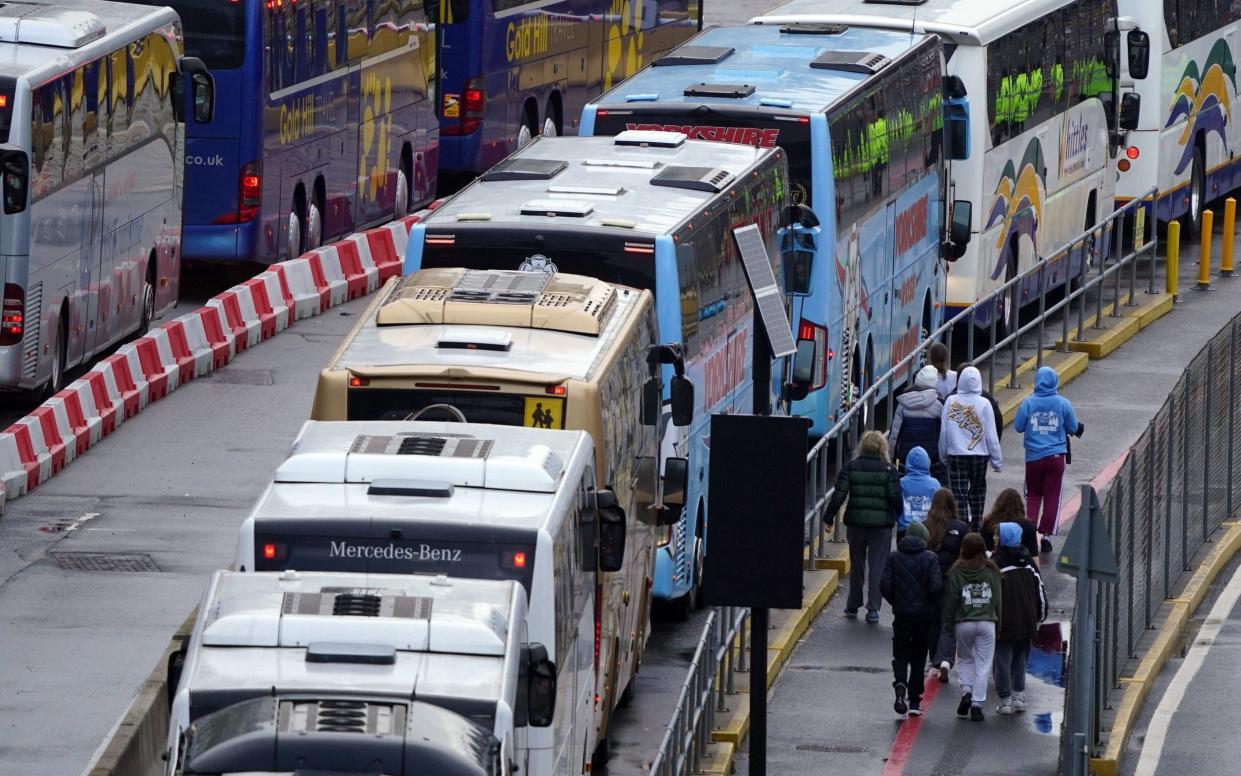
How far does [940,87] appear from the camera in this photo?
1085 inches

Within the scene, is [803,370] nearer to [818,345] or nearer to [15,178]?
[818,345]

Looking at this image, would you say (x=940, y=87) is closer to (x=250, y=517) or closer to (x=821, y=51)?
(x=821, y=51)

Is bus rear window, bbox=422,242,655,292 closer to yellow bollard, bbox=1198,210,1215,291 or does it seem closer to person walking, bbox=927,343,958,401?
person walking, bbox=927,343,958,401

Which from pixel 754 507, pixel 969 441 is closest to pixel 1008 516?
pixel 969 441

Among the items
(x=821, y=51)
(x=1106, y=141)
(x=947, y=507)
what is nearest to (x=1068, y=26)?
(x=1106, y=141)

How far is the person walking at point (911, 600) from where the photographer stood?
58.0 feet

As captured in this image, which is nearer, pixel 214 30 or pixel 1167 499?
pixel 1167 499

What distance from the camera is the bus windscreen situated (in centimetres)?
2284

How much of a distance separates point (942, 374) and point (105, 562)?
6.78 metres

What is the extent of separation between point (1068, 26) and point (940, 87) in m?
4.74

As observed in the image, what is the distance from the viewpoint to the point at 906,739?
57.8 ft

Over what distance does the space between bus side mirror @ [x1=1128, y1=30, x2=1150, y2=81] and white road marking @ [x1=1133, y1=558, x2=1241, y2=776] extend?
13.4 m

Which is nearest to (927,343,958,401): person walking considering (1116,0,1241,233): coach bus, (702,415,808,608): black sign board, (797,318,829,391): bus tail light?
(797,318,829,391): bus tail light

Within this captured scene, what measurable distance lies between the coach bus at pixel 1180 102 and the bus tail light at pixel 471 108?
7558 millimetres
